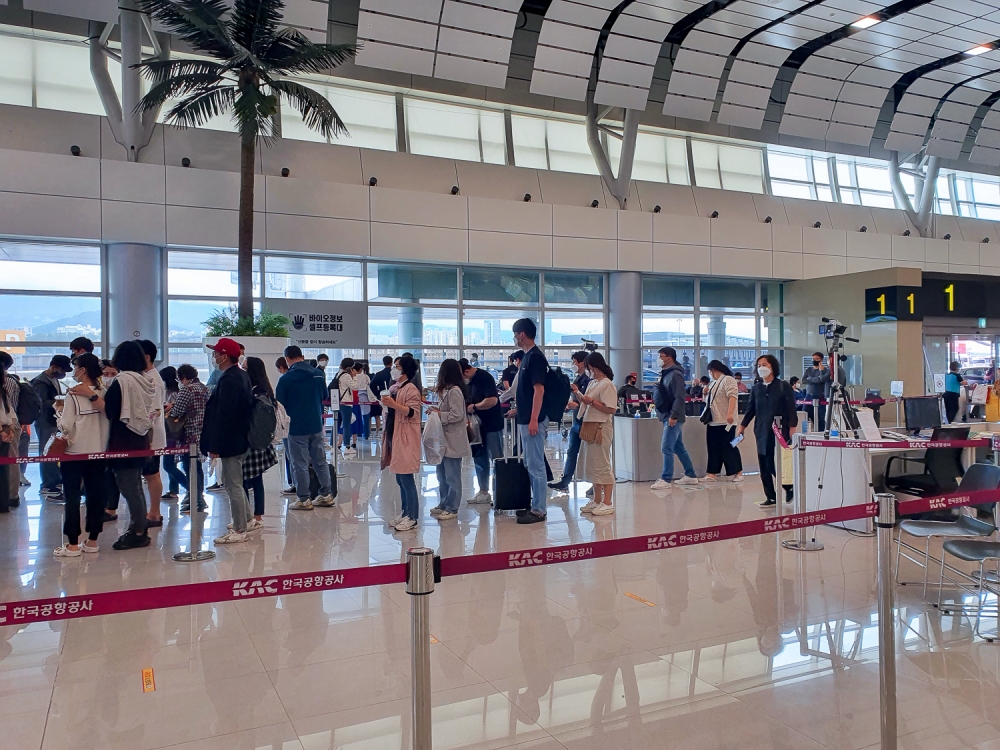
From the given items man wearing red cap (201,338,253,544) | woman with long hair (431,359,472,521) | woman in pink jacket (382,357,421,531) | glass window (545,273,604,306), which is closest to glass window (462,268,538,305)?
glass window (545,273,604,306)

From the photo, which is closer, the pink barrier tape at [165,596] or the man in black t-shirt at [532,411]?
the pink barrier tape at [165,596]

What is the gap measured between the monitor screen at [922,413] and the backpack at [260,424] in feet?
20.4

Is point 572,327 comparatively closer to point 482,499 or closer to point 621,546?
point 482,499

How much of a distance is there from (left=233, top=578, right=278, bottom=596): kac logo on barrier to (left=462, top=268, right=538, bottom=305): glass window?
1515cm

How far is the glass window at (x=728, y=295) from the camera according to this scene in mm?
20250

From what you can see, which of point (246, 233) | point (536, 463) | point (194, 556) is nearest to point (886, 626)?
point (536, 463)

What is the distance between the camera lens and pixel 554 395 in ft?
25.0

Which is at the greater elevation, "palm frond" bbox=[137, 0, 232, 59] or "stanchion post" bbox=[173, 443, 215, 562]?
"palm frond" bbox=[137, 0, 232, 59]

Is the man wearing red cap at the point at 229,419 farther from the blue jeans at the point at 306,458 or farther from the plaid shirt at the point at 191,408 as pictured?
the blue jeans at the point at 306,458

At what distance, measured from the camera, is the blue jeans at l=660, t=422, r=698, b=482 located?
9.36m

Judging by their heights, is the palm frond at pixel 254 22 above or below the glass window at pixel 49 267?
above

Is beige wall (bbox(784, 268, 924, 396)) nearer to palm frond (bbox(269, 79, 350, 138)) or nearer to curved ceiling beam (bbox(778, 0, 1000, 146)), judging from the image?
curved ceiling beam (bbox(778, 0, 1000, 146))

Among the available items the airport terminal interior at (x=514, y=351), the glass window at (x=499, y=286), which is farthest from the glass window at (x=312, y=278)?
the glass window at (x=499, y=286)

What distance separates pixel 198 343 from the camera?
49.1 feet
